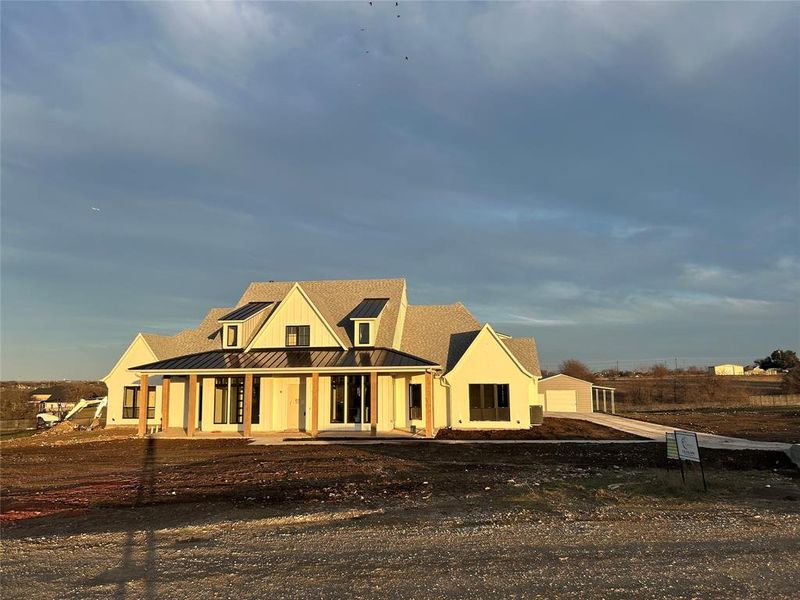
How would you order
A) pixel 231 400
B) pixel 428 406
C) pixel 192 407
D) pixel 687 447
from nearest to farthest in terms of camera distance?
pixel 687 447 → pixel 428 406 → pixel 192 407 → pixel 231 400

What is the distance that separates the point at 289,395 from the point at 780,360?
102m

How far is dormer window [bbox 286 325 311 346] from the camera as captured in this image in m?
27.8

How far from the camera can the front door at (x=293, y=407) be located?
27359 millimetres

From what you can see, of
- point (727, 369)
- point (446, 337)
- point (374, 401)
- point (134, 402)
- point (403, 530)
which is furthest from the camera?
point (727, 369)

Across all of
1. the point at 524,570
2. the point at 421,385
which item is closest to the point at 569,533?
the point at 524,570

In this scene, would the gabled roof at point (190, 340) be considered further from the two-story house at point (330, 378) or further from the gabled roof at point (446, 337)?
the gabled roof at point (446, 337)

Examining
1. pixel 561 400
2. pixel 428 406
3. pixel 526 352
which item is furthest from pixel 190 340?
pixel 561 400

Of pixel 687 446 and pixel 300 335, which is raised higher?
pixel 300 335

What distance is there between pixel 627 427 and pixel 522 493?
19.1 metres

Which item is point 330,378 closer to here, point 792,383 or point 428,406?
point 428,406

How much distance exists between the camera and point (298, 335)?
27.9m

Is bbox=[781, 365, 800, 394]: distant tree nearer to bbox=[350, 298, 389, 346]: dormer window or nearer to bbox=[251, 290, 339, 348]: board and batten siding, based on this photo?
bbox=[350, 298, 389, 346]: dormer window

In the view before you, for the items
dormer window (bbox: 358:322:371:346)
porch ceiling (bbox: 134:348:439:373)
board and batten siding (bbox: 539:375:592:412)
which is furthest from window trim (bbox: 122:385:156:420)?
board and batten siding (bbox: 539:375:592:412)

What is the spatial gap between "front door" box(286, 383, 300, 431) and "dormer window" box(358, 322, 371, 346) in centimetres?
380
